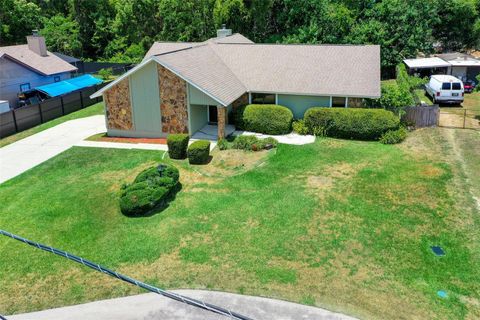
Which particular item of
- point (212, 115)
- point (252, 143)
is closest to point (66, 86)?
point (212, 115)

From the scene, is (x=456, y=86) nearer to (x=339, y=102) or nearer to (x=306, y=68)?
(x=339, y=102)

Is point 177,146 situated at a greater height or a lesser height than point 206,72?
lesser

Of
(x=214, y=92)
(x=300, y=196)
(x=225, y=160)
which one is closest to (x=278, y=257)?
(x=300, y=196)

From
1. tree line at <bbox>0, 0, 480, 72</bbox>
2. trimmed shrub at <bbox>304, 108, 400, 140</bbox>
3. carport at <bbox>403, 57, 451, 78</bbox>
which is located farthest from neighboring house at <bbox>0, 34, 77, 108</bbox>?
carport at <bbox>403, 57, 451, 78</bbox>

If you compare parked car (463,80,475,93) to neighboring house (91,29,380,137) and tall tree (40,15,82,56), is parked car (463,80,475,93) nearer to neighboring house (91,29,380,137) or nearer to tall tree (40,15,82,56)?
neighboring house (91,29,380,137)

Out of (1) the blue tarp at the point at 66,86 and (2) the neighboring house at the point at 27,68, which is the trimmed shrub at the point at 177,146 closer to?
(1) the blue tarp at the point at 66,86
